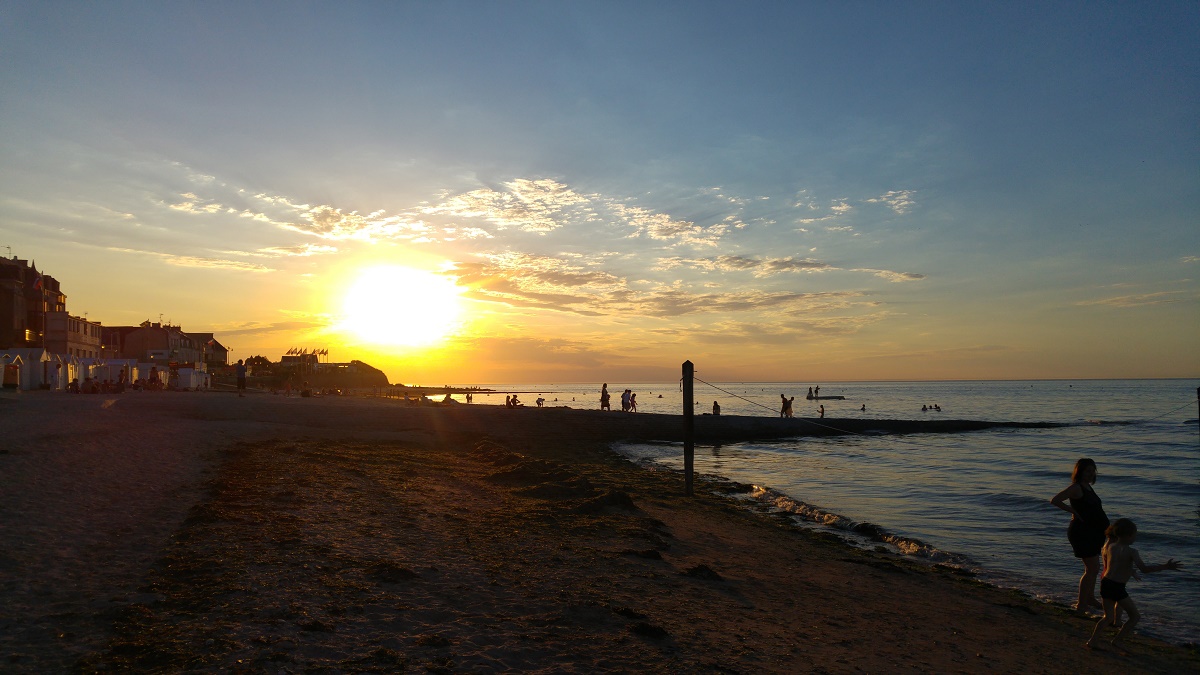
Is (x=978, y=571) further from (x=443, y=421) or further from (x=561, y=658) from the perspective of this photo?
(x=443, y=421)

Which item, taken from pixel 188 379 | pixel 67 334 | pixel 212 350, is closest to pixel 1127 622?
pixel 188 379

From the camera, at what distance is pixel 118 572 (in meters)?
7.04

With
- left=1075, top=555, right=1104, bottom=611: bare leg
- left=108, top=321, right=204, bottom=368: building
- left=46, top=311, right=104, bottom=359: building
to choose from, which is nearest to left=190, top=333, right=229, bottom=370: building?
left=108, top=321, right=204, bottom=368: building

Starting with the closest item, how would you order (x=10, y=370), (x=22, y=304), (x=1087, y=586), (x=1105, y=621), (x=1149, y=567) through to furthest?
(x=1149, y=567)
(x=1105, y=621)
(x=1087, y=586)
(x=10, y=370)
(x=22, y=304)

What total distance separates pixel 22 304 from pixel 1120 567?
8601 cm

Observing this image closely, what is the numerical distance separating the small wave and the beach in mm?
1004

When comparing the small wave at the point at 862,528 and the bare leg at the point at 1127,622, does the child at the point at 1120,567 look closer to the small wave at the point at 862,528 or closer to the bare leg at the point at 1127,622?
the bare leg at the point at 1127,622

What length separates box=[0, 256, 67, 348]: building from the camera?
2534 inches

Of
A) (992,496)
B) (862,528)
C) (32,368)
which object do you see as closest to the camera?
(862,528)

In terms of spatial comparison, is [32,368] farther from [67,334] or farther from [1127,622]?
[1127,622]

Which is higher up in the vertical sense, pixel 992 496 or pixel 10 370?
pixel 10 370

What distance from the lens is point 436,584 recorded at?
768 centimetres

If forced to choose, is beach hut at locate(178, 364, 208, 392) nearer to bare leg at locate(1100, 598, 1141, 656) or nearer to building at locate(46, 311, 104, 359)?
building at locate(46, 311, 104, 359)

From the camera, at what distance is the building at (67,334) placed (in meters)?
66.3
